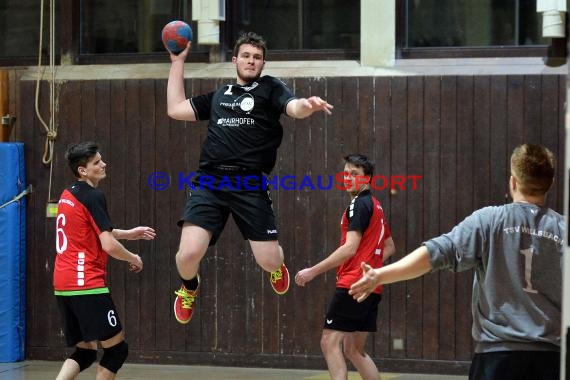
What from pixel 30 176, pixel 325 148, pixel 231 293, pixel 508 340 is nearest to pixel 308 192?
pixel 325 148

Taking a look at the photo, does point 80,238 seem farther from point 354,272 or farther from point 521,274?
point 521,274

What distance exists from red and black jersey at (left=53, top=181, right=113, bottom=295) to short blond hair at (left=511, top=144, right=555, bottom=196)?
4.15 metres

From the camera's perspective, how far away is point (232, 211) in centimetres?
827

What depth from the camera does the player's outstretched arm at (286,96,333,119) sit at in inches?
275

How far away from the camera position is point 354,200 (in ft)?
28.4

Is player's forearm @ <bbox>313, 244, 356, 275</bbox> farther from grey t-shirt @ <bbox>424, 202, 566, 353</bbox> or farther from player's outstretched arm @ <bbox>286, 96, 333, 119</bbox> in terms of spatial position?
grey t-shirt @ <bbox>424, 202, 566, 353</bbox>

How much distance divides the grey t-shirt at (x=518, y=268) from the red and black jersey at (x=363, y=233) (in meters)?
3.54

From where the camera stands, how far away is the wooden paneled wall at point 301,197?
418 inches

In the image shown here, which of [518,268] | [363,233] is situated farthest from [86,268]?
[518,268]

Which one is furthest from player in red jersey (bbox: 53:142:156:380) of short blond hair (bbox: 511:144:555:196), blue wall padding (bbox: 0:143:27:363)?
short blond hair (bbox: 511:144:555:196)

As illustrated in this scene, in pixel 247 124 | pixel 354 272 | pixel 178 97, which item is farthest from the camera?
pixel 354 272

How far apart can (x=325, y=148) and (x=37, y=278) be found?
3.51 m

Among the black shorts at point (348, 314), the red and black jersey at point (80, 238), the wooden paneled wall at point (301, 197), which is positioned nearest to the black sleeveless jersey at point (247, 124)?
the red and black jersey at point (80, 238)

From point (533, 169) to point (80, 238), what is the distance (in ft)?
14.5
